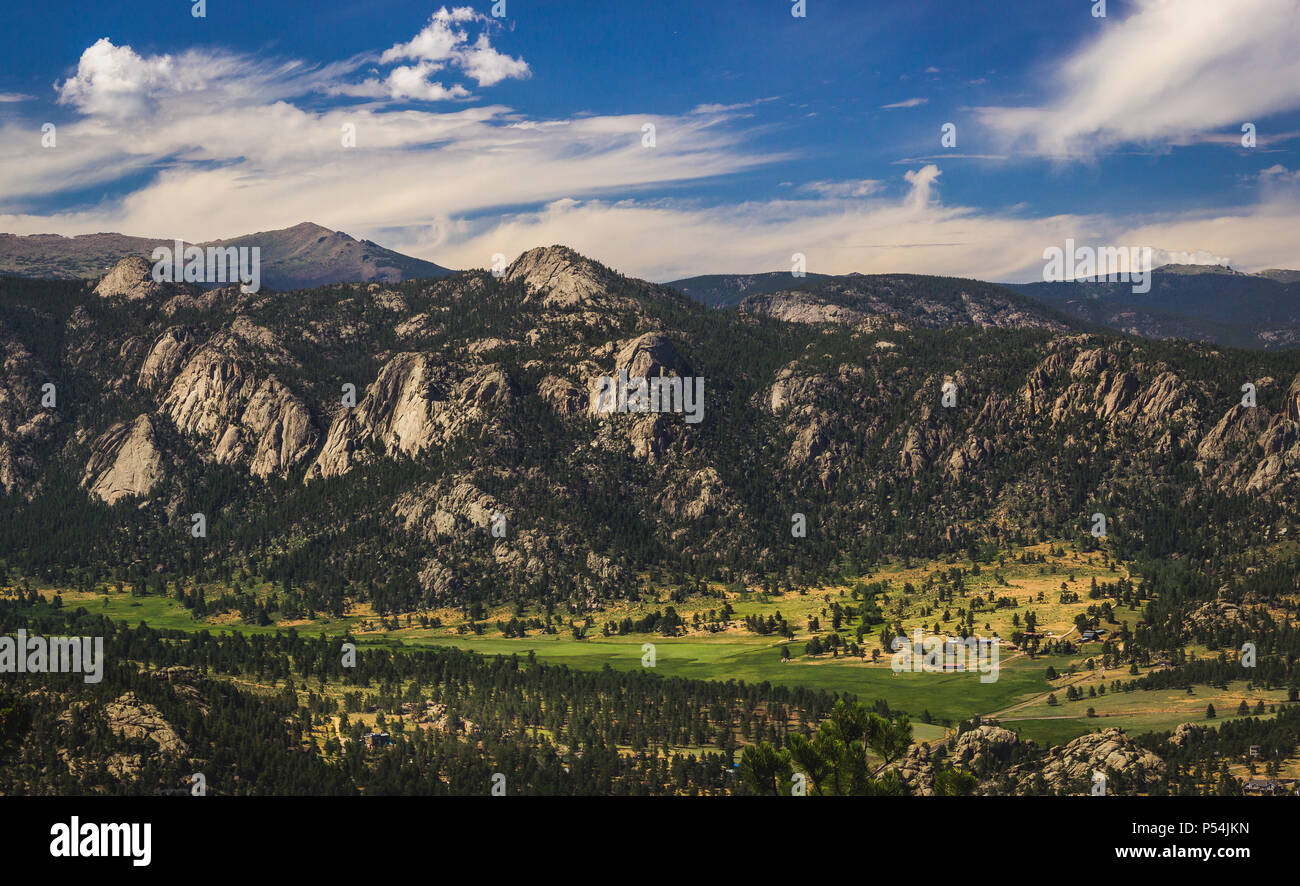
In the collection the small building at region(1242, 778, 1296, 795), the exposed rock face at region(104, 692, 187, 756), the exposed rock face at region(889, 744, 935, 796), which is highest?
the exposed rock face at region(104, 692, 187, 756)

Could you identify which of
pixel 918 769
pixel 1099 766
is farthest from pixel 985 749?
pixel 1099 766

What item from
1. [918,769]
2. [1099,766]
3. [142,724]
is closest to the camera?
[1099,766]

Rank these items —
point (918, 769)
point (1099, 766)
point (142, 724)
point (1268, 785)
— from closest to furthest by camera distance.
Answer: point (1268, 785)
point (1099, 766)
point (918, 769)
point (142, 724)

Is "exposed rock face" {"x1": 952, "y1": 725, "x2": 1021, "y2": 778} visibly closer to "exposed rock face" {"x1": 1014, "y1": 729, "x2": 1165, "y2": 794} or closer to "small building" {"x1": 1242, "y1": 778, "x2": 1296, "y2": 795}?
"exposed rock face" {"x1": 1014, "y1": 729, "x2": 1165, "y2": 794}

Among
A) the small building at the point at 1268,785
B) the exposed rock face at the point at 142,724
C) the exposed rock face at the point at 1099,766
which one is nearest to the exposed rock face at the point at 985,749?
the exposed rock face at the point at 1099,766

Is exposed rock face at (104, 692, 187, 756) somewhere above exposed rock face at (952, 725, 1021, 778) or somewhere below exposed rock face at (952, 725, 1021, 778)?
above

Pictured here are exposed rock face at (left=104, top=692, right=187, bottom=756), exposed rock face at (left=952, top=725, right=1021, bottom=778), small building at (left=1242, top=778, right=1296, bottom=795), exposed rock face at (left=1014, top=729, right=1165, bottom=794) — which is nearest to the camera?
small building at (left=1242, top=778, right=1296, bottom=795)

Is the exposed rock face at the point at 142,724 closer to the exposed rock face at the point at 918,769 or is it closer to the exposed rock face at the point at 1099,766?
the exposed rock face at the point at 918,769

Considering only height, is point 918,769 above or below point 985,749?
above

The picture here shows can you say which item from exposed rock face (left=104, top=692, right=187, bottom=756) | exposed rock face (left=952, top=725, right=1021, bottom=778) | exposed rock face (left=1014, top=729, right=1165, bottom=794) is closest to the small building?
exposed rock face (left=1014, top=729, right=1165, bottom=794)

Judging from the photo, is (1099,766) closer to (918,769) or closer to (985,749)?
(985,749)

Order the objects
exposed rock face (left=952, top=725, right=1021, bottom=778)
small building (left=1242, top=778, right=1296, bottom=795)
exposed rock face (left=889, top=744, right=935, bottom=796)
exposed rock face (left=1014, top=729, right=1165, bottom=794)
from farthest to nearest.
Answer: exposed rock face (left=952, top=725, right=1021, bottom=778) → exposed rock face (left=889, top=744, right=935, bottom=796) → exposed rock face (left=1014, top=729, right=1165, bottom=794) → small building (left=1242, top=778, right=1296, bottom=795)

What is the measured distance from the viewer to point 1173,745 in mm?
188125
